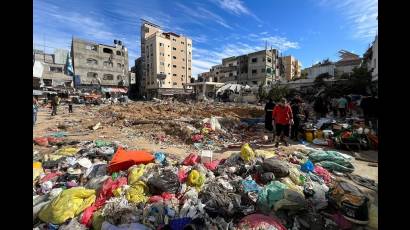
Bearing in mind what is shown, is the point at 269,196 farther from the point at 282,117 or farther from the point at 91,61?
the point at 91,61

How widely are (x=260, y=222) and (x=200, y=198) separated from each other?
1.17 meters

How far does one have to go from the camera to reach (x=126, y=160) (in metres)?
5.41

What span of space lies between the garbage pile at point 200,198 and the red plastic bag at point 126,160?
22 millimetres

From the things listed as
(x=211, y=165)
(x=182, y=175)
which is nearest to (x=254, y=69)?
(x=211, y=165)

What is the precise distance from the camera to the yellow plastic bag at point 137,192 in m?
4.02

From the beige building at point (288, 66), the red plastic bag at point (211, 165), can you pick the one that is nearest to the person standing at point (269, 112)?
the red plastic bag at point (211, 165)

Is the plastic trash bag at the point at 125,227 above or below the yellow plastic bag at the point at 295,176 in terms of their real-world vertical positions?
below

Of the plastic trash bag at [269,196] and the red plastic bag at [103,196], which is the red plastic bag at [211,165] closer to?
the plastic trash bag at [269,196]

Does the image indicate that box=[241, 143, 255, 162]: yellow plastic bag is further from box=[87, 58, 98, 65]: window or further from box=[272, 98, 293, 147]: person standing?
box=[87, 58, 98, 65]: window

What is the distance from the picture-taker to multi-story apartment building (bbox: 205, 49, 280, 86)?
4978cm
